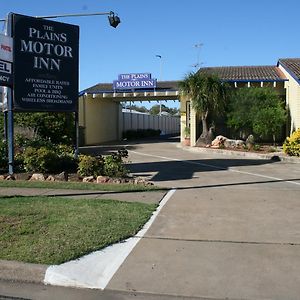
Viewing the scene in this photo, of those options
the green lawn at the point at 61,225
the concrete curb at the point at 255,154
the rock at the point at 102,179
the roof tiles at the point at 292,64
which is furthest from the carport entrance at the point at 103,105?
the green lawn at the point at 61,225

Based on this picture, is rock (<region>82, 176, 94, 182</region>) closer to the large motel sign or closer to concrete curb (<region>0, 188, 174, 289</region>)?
the large motel sign

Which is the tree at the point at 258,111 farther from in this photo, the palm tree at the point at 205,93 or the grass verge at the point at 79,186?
the grass verge at the point at 79,186

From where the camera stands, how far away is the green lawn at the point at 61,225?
237 inches

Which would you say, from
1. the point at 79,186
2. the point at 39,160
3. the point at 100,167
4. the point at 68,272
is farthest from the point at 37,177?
the point at 68,272

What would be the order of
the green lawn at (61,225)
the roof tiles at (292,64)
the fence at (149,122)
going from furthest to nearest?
1. the fence at (149,122)
2. the roof tiles at (292,64)
3. the green lawn at (61,225)

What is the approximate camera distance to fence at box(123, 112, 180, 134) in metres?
45.5

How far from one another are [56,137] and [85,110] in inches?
444

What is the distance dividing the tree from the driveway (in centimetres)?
1226

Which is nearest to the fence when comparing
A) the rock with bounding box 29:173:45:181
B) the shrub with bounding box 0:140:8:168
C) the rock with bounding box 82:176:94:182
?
the shrub with bounding box 0:140:8:168

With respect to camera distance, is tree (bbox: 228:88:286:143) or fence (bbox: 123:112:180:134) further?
fence (bbox: 123:112:180:134)

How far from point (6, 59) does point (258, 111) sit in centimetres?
1474

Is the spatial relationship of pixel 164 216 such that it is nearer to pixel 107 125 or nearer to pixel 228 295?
pixel 228 295

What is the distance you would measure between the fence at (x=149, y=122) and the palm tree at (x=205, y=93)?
→ 17853 mm

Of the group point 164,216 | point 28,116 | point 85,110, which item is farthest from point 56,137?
point 164,216
